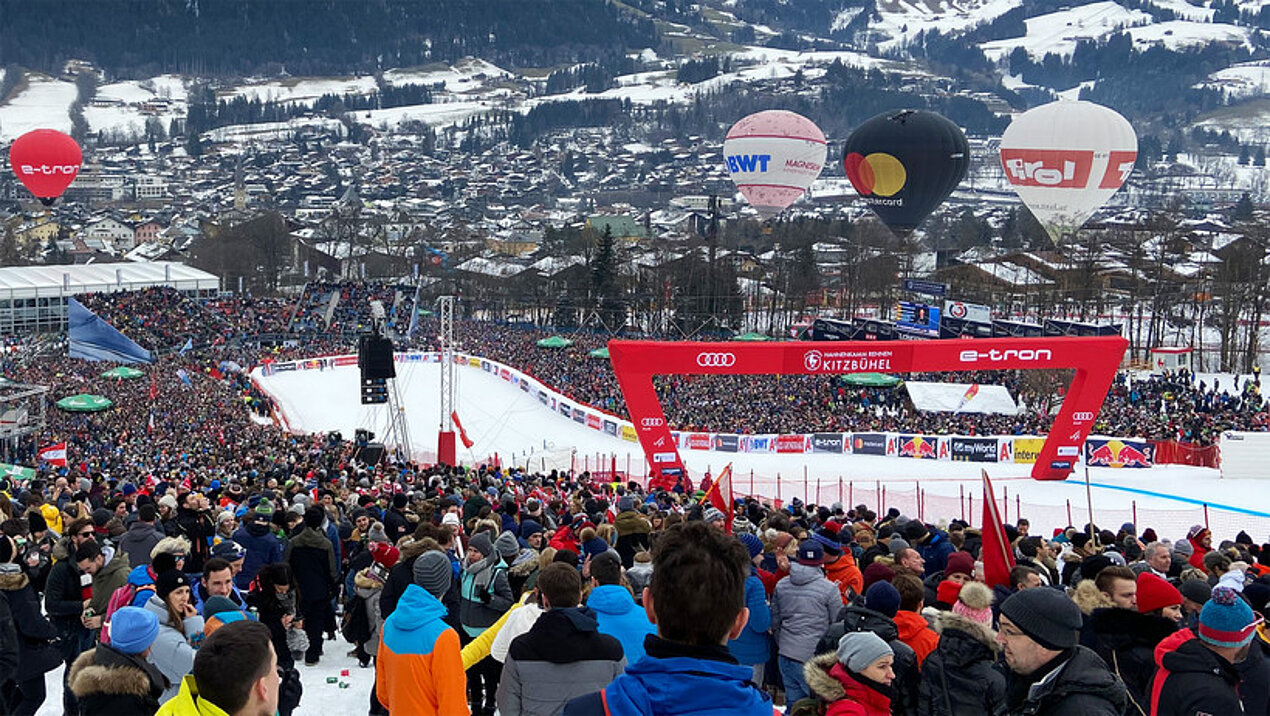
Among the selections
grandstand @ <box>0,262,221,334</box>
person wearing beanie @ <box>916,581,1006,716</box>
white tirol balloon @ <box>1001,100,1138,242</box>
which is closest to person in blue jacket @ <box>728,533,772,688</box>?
person wearing beanie @ <box>916,581,1006,716</box>

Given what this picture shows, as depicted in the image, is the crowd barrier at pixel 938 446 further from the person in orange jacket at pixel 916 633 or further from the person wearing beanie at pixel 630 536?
the person in orange jacket at pixel 916 633

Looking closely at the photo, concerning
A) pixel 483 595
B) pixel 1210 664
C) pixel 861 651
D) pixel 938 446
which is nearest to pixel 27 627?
pixel 483 595

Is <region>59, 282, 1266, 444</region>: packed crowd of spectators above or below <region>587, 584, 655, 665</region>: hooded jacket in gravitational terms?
below

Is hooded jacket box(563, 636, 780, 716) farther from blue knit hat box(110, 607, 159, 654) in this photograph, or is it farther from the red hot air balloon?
the red hot air balloon

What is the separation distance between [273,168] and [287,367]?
15137 centimetres

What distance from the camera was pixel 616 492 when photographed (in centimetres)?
1753

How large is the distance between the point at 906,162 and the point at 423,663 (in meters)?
28.9

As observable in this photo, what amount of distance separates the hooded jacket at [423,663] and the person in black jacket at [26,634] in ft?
7.49

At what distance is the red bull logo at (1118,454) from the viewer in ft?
87.6

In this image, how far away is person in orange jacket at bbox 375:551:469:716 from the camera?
15.7ft

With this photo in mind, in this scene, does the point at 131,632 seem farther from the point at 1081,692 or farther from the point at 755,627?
the point at 1081,692

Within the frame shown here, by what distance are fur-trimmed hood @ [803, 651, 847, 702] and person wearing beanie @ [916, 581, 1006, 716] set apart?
0.54 metres

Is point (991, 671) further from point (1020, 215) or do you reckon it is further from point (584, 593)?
point (1020, 215)

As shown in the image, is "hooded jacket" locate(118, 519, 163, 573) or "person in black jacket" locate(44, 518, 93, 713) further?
"hooded jacket" locate(118, 519, 163, 573)
